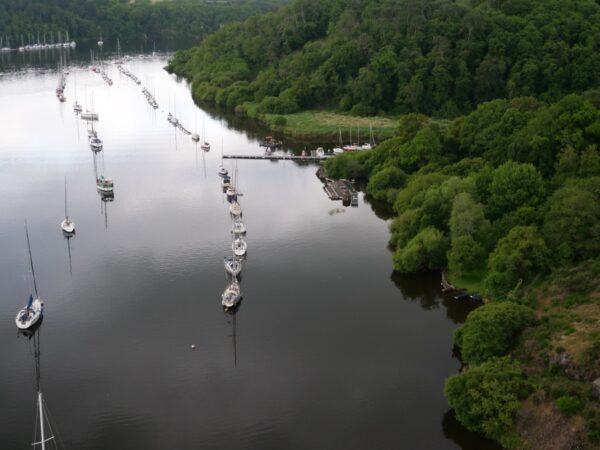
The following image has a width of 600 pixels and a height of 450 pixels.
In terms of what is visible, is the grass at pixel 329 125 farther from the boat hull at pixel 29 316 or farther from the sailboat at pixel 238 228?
the boat hull at pixel 29 316

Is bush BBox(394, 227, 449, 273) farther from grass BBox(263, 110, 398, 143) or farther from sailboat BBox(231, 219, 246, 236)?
grass BBox(263, 110, 398, 143)

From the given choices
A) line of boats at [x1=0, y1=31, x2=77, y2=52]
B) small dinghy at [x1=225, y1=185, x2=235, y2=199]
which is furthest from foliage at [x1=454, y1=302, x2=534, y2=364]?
line of boats at [x1=0, y1=31, x2=77, y2=52]

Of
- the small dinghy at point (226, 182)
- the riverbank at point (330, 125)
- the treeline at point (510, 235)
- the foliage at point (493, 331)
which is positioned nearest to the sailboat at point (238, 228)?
the small dinghy at point (226, 182)

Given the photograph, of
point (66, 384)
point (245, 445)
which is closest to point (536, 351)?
point (245, 445)

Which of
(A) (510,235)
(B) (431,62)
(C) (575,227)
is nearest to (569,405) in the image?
(C) (575,227)

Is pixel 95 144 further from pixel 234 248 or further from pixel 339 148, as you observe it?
pixel 234 248

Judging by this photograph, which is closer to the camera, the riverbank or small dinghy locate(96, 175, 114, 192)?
small dinghy locate(96, 175, 114, 192)

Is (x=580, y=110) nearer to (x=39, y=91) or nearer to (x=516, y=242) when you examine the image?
(x=516, y=242)
